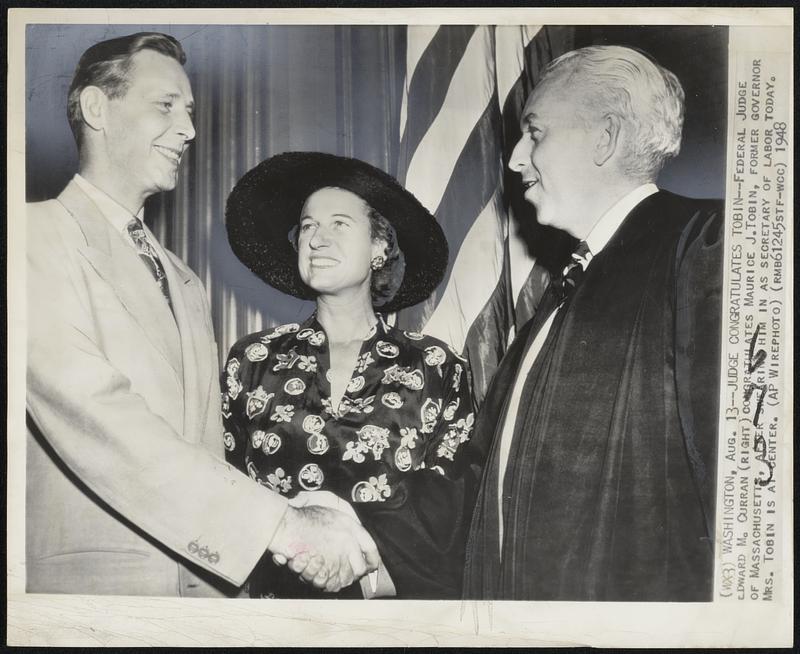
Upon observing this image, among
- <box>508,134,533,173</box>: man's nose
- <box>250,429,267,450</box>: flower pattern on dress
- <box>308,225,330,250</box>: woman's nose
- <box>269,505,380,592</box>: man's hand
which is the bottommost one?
<box>269,505,380,592</box>: man's hand

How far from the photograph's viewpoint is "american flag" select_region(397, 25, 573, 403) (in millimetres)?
2514

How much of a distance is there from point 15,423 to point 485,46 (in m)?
1.77

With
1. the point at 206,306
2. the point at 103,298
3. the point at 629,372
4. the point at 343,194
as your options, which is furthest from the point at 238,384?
→ the point at 629,372

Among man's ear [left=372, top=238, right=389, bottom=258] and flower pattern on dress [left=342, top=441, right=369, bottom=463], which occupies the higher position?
man's ear [left=372, top=238, right=389, bottom=258]

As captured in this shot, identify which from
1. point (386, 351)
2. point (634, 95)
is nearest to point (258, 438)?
point (386, 351)

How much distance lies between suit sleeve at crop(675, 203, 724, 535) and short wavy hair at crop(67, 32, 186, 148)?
1.60 metres

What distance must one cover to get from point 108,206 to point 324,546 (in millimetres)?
1164

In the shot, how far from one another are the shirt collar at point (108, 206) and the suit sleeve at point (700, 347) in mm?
1598

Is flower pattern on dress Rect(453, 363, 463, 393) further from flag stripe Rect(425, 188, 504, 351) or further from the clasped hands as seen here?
the clasped hands

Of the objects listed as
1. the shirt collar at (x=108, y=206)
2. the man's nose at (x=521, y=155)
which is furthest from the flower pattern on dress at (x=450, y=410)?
the shirt collar at (x=108, y=206)

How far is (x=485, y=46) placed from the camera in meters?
2.55

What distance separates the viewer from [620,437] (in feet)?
7.88

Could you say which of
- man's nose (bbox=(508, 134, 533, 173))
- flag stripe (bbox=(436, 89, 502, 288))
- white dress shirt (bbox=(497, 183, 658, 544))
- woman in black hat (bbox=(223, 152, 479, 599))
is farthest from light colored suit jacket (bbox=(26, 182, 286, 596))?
man's nose (bbox=(508, 134, 533, 173))

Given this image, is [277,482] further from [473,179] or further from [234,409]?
[473,179]
